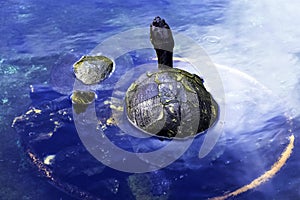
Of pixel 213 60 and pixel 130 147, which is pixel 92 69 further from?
pixel 213 60

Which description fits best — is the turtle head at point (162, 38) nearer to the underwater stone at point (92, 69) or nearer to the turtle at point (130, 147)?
the turtle at point (130, 147)

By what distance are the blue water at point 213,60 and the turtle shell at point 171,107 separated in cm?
31

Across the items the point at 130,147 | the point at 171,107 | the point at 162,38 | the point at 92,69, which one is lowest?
the point at 130,147

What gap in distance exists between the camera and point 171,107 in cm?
457

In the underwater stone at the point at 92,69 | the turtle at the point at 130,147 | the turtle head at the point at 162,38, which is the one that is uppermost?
the turtle head at the point at 162,38

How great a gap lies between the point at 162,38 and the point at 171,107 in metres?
0.89

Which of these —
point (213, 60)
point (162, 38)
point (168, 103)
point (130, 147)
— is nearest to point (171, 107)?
point (168, 103)

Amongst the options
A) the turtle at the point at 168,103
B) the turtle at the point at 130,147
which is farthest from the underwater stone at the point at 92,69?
the turtle at the point at 168,103

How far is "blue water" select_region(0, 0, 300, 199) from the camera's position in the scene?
14.1 ft

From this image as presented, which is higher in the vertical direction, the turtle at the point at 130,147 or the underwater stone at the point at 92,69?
the underwater stone at the point at 92,69

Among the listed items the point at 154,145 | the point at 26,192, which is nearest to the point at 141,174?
the point at 154,145

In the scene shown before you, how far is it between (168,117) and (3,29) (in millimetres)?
4280

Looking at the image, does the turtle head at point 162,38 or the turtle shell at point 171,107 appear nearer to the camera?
the turtle shell at point 171,107

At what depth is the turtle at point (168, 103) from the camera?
15.1 feet
